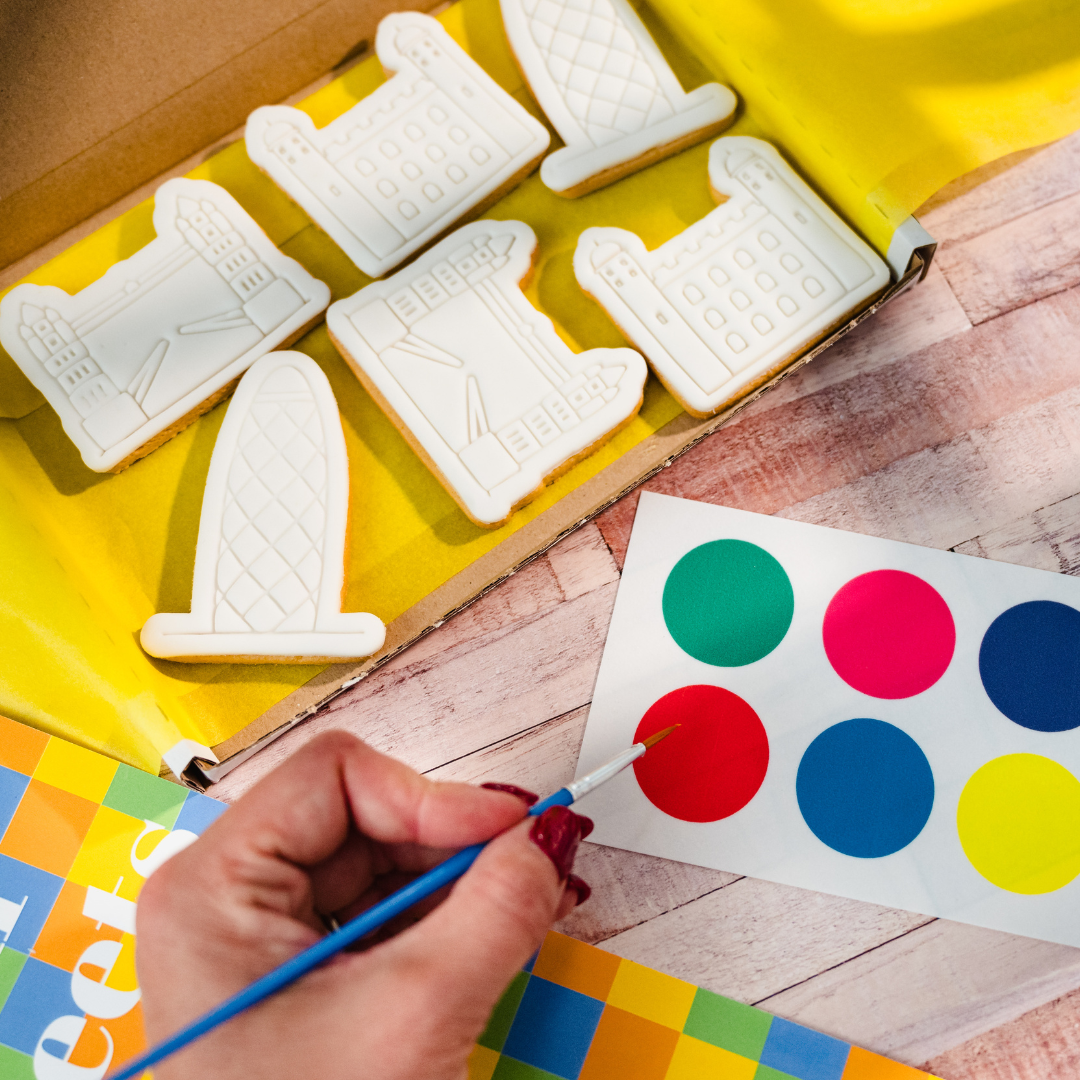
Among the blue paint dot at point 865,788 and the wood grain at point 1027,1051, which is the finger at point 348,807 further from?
the wood grain at point 1027,1051

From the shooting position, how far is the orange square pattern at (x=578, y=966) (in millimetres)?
700

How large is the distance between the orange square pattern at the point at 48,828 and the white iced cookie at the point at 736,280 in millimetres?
618

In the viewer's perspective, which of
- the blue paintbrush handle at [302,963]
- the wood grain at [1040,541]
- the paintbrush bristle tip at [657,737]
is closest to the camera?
the blue paintbrush handle at [302,963]

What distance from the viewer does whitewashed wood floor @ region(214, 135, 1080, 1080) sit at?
696 mm

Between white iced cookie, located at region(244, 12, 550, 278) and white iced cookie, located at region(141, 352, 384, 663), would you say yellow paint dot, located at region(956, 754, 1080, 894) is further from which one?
white iced cookie, located at region(244, 12, 550, 278)

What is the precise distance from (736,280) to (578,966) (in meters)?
0.60

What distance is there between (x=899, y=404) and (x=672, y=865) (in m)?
0.45

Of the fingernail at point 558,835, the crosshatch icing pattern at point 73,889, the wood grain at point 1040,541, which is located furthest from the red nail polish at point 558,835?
the wood grain at point 1040,541

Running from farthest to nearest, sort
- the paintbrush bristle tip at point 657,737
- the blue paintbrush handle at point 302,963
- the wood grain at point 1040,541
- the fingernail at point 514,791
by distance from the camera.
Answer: the wood grain at point 1040,541
the paintbrush bristle tip at point 657,737
the fingernail at point 514,791
the blue paintbrush handle at point 302,963

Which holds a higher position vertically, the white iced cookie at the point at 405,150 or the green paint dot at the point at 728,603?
the white iced cookie at the point at 405,150

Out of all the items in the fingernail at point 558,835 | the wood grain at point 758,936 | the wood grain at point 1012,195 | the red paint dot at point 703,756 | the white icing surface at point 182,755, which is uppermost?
the white icing surface at point 182,755

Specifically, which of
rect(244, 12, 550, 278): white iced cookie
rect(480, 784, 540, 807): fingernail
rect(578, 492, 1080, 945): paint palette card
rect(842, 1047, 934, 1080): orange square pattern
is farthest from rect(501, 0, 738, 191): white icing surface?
rect(842, 1047, 934, 1080): orange square pattern

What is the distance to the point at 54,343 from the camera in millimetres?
789

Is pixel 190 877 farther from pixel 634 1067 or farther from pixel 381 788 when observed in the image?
pixel 634 1067
